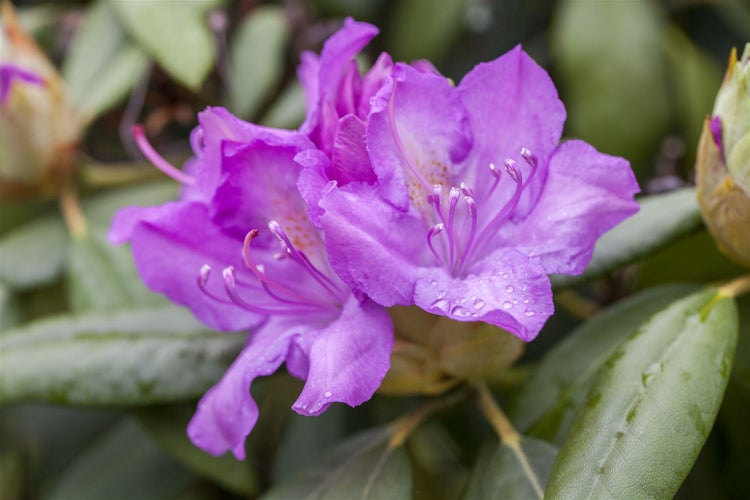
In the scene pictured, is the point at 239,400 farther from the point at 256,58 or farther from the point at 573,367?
the point at 256,58

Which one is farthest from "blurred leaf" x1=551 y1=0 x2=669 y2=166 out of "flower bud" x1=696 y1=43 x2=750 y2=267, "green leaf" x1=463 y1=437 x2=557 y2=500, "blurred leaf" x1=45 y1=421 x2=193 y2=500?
"blurred leaf" x1=45 y1=421 x2=193 y2=500

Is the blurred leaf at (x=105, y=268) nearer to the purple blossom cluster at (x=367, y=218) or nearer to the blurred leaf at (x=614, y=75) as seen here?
the purple blossom cluster at (x=367, y=218)

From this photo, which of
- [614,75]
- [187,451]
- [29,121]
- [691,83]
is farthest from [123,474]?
[691,83]

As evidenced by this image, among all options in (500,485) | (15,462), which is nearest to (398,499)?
(500,485)

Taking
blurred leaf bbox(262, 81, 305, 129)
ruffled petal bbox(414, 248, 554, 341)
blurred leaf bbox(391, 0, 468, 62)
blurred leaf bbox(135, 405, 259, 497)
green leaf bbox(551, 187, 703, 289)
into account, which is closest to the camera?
ruffled petal bbox(414, 248, 554, 341)

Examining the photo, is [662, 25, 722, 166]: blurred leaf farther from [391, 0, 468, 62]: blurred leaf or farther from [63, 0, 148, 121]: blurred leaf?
[63, 0, 148, 121]: blurred leaf
